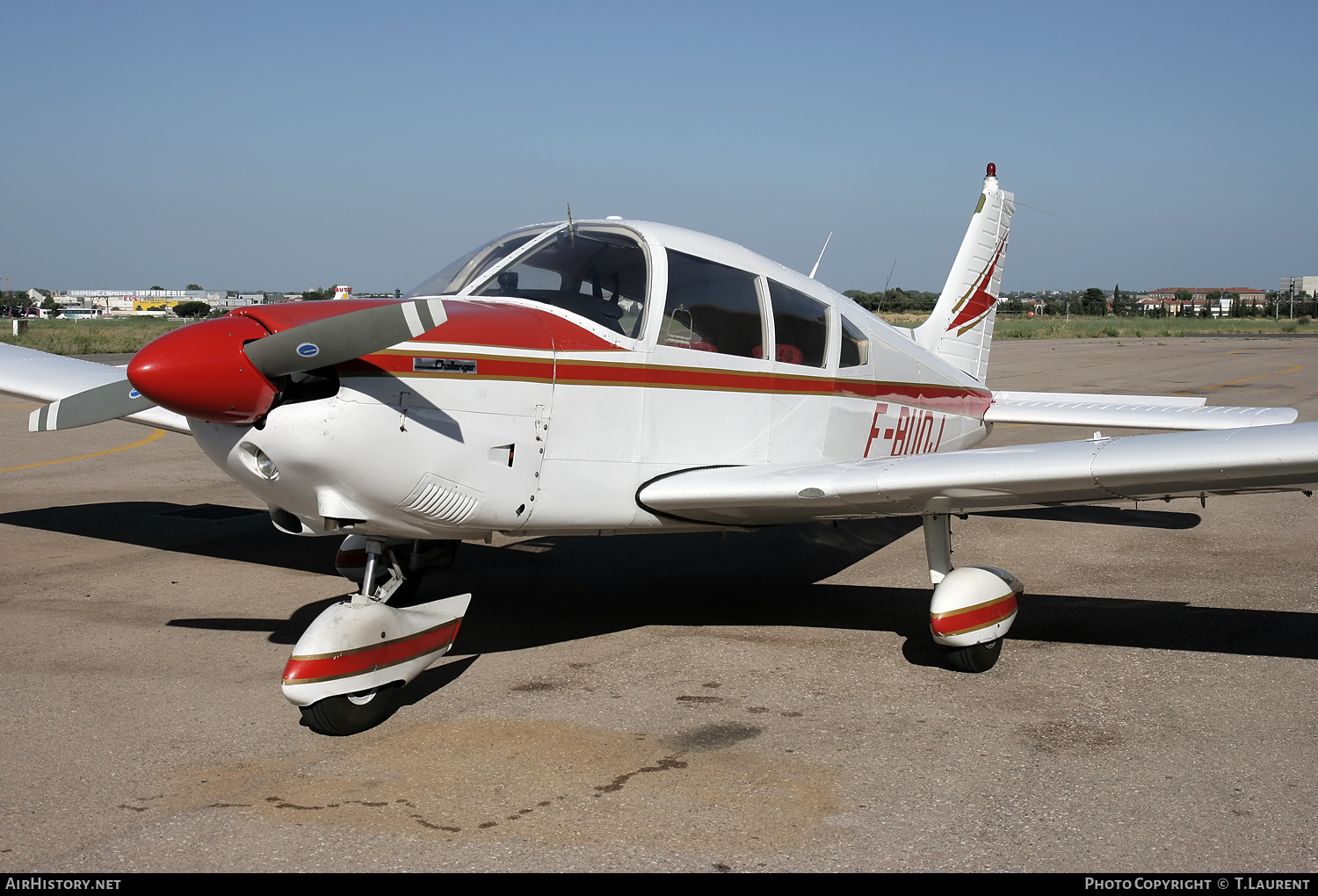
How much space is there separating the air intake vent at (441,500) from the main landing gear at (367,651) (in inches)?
20.4

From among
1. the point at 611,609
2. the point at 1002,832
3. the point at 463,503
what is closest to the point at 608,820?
the point at 1002,832

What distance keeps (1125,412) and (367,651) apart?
235 inches

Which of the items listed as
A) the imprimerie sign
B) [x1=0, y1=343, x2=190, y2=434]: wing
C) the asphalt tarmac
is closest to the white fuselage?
the imprimerie sign

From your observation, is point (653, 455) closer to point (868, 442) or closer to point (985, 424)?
point (868, 442)

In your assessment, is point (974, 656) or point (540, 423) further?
point (974, 656)

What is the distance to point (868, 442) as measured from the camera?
23.2 ft

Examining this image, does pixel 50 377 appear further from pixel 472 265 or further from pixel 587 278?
pixel 587 278

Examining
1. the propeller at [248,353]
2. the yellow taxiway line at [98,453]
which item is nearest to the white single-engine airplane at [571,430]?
the propeller at [248,353]

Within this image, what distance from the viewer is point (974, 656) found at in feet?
18.5

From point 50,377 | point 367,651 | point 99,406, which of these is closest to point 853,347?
point 367,651

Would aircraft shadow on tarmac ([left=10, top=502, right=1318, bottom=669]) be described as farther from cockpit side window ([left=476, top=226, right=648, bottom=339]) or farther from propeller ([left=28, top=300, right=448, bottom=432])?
propeller ([left=28, top=300, right=448, bottom=432])

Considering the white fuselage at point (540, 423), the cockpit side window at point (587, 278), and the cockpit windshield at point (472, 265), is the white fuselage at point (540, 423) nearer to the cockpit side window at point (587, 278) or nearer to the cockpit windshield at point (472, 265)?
the cockpit side window at point (587, 278)

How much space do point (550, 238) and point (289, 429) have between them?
1.99 metres

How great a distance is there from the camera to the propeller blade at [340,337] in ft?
13.9
